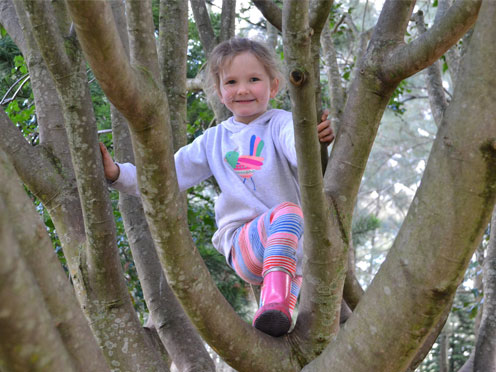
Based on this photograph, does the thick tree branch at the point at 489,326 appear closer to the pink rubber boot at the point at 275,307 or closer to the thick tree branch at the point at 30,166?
the pink rubber boot at the point at 275,307

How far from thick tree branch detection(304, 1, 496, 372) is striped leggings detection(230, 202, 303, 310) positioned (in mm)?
922

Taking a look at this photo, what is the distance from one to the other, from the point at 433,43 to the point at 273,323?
101 cm

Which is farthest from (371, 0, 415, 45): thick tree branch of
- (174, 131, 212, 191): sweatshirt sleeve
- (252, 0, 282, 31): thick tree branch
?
(174, 131, 212, 191): sweatshirt sleeve

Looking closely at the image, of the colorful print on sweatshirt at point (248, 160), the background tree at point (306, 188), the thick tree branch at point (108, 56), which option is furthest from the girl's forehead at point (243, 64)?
the thick tree branch at point (108, 56)

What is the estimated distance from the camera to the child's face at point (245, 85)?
2893 mm

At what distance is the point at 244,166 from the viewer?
2.86m

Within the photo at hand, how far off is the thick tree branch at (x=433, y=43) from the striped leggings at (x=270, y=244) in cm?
71

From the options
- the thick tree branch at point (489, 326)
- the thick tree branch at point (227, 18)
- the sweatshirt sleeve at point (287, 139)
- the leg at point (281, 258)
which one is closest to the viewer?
the leg at point (281, 258)

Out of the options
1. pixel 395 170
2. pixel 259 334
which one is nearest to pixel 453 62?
pixel 259 334

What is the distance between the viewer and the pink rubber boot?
6.52ft

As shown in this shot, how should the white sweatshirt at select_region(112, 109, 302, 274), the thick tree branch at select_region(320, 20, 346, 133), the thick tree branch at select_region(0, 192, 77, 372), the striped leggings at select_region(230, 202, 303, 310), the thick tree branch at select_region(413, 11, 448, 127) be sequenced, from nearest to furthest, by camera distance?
the thick tree branch at select_region(0, 192, 77, 372)
the striped leggings at select_region(230, 202, 303, 310)
the white sweatshirt at select_region(112, 109, 302, 274)
the thick tree branch at select_region(320, 20, 346, 133)
the thick tree branch at select_region(413, 11, 448, 127)

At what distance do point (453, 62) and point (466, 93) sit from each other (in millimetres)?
3663

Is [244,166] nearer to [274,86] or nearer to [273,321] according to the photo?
[274,86]

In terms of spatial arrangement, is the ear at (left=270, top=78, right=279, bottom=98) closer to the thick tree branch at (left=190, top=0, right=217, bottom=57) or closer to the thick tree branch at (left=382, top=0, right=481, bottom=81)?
the thick tree branch at (left=190, top=0, right=217, bottom=57)
